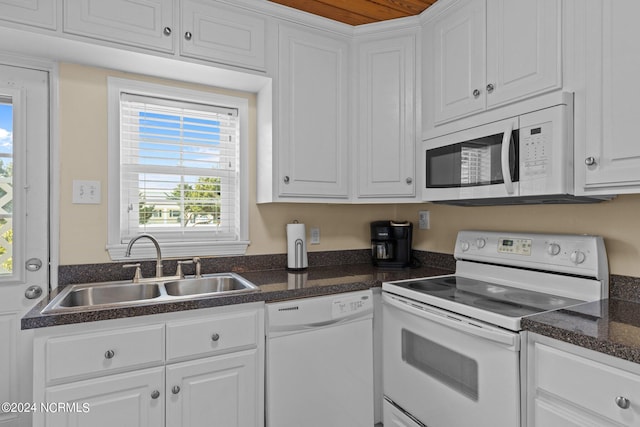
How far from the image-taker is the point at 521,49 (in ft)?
5.01

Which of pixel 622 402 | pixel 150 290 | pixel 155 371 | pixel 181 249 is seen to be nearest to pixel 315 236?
pixel 181 249

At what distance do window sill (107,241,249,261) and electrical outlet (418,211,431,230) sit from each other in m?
1.21

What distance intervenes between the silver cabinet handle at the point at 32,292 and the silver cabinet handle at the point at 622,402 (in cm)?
233

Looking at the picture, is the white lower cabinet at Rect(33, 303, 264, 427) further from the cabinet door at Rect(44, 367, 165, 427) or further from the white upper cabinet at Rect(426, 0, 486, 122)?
the white upper cabinet at Rect(426, 0, 486, 122)

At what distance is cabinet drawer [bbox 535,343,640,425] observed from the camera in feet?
3.22

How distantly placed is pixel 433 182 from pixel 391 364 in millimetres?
987

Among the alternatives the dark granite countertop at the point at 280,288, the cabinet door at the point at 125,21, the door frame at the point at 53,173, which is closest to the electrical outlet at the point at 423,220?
the dark granite countertop at the point at 280,288

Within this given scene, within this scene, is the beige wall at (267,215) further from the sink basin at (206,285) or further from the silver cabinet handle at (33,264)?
the sink basin at (206,285)

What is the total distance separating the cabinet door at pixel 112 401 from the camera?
1273 mm

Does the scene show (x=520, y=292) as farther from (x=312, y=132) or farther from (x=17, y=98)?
(x=17, y=98)

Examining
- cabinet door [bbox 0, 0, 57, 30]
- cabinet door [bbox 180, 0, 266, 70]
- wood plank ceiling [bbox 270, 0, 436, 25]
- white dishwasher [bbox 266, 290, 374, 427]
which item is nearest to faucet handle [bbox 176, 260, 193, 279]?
white dishwasher [bbox 266, 290, 374, 427]

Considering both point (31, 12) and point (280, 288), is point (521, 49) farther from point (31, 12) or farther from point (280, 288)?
point (31, 12)

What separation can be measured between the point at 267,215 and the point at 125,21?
4.08 ft

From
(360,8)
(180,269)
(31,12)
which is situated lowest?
(180,269)
